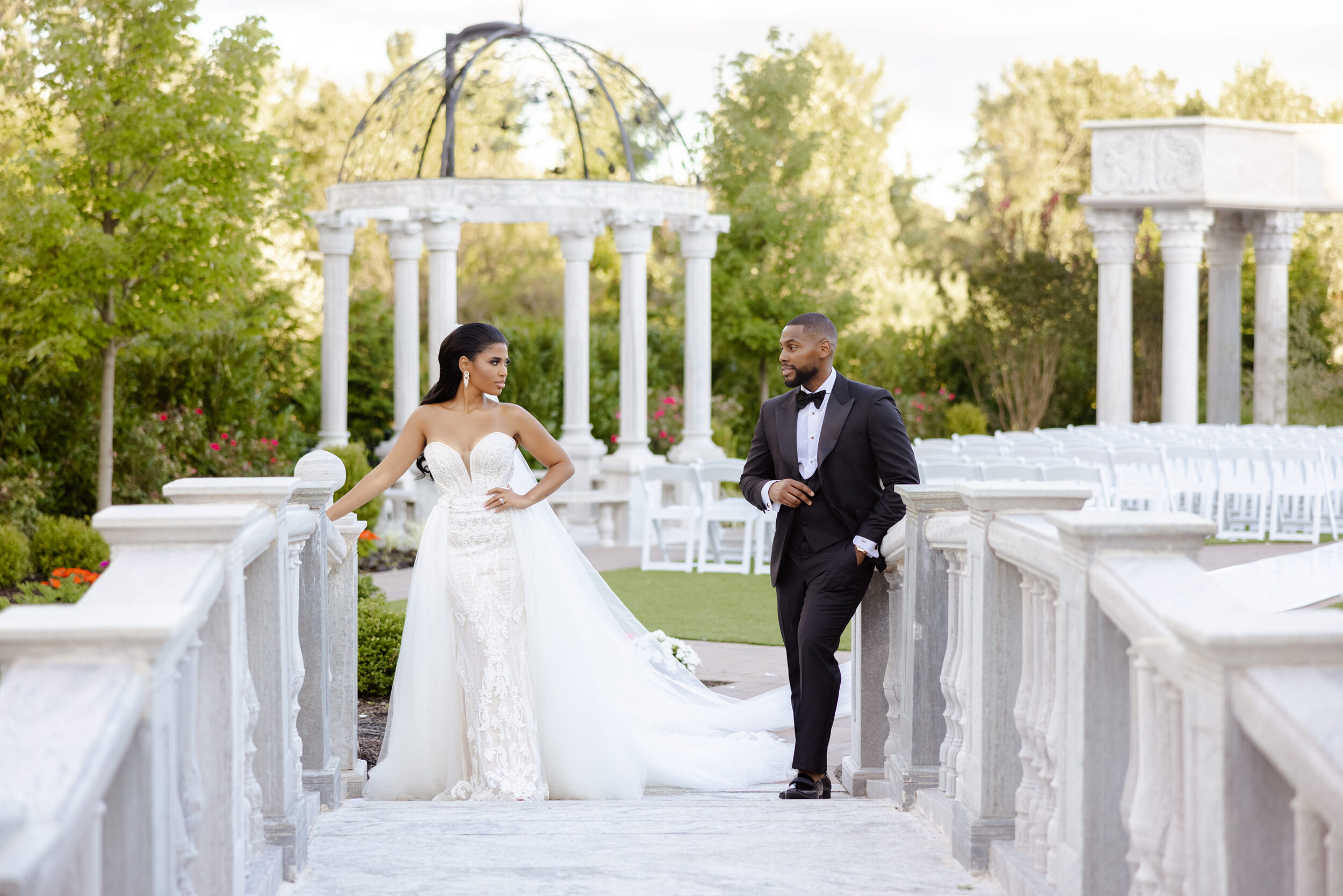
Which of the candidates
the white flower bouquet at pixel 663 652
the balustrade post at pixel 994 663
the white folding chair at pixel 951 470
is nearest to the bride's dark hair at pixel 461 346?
the white flower bouquet at pixel 663 652

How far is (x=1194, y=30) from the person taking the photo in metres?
38.7

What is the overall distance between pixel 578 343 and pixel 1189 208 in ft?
36.8

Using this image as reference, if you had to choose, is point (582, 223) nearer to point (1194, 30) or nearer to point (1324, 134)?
point (1324, 134)

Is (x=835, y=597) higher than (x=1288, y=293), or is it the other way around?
(x=1288, y=293)

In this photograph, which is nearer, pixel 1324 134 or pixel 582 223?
pixel 582 223

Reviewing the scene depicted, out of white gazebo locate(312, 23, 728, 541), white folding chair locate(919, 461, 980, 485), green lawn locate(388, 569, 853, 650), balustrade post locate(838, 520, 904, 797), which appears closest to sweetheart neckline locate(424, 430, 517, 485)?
balustrade post locate(838, 520, 904, 797)

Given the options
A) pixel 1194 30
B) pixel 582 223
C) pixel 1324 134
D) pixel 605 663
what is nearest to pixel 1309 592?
pixel 605 663

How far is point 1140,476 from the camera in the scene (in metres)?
15.3

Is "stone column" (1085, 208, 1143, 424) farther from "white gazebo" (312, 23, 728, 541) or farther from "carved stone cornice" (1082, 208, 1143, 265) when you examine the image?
"white gazebo" (312, 23, 728, 541)

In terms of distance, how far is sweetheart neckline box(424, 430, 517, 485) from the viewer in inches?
230

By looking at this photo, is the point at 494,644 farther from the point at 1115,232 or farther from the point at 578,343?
the point at 1115,232

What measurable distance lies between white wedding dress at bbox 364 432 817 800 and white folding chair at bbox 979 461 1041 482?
7.25 m

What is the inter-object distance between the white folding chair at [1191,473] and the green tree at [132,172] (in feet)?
30.8

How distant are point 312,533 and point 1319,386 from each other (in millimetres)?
23710
